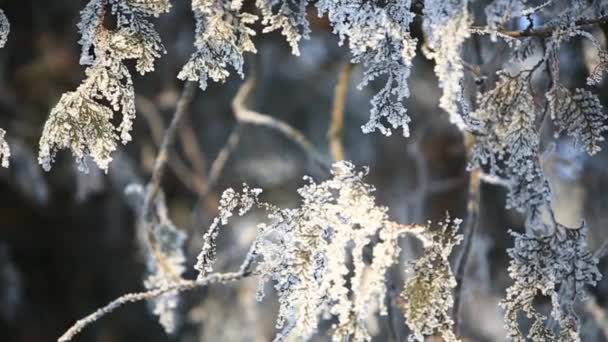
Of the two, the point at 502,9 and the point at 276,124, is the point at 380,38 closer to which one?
the point at 502,9

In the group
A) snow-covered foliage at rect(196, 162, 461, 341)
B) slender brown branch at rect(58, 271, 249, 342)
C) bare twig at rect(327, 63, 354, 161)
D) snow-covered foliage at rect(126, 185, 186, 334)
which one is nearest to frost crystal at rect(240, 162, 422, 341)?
snow-covered foliage at rect(196, 162, 461, 341)

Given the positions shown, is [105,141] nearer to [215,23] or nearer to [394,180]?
[215,23]

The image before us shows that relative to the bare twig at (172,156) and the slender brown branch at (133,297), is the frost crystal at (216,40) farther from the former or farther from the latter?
the bare twig at (172,156)

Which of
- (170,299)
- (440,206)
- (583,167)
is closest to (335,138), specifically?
(170,299)

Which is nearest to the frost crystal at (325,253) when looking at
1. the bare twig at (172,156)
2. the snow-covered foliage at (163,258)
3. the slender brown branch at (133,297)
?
the slender brown branch at (133,297)

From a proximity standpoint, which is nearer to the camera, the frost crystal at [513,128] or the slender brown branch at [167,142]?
the frost crystal at [513,128]

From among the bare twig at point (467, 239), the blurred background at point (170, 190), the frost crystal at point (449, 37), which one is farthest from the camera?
the blurred background at point (170, 190)
